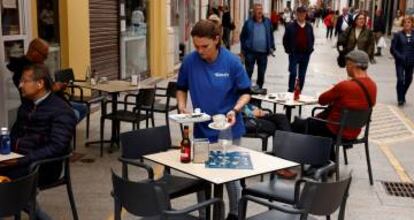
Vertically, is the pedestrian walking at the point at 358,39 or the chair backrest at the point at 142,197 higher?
the pedestrian walking at the point at 358,39

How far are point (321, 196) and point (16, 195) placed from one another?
169cm

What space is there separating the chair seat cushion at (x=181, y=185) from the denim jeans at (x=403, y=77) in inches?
303

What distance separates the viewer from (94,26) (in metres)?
9.98

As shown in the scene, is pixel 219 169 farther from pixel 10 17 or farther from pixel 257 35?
pixel 257 35

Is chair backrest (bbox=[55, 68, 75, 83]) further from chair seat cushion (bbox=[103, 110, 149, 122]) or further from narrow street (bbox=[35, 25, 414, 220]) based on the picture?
chair seat cushion (bbox=[103, 110, 149, 122])

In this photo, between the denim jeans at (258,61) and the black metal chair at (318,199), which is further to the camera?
the denim jeans at (258,61)

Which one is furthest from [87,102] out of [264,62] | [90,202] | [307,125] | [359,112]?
[264,62]

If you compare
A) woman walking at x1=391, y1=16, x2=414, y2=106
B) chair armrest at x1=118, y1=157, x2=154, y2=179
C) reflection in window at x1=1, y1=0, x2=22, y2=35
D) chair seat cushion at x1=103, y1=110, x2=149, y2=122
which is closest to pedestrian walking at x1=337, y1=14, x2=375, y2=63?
woman walking at x1=391, y1=16, x2=414, y2=106

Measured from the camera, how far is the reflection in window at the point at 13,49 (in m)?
7.07

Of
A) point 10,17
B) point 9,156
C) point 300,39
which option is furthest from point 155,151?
point 300,39

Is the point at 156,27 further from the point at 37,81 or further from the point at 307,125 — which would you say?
the point at 37,81

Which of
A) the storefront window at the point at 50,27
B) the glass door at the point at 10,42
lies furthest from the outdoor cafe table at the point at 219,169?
the storefront window at the point at 50,27

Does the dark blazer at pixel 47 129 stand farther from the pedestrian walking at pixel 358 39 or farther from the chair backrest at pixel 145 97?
the pedestrian walking at pixel 358 39

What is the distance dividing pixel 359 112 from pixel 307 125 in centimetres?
69
